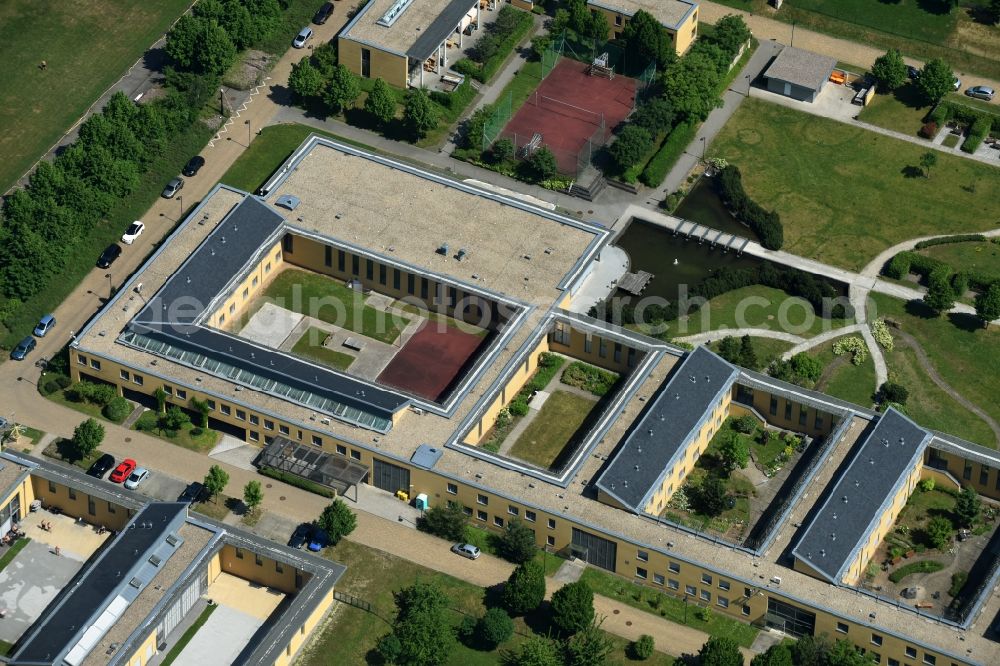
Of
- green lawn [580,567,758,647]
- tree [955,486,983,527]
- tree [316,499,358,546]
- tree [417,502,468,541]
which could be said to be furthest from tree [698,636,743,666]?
tree [316,499,358,546]

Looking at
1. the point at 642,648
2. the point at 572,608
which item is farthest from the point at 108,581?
the point at 642,648

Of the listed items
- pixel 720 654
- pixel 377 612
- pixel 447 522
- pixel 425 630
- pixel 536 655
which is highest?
pixel 447 522

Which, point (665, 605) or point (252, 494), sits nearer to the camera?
point (665, 605)

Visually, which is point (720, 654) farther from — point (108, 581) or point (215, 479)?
point (108, 581)

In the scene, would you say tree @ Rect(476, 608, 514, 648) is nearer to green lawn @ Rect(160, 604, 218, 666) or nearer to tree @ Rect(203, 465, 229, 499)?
green lawn @ Rect(160, 604, 218, 666)

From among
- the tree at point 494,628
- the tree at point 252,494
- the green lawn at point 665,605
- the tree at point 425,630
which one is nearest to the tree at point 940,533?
the green lawn at point 665,605

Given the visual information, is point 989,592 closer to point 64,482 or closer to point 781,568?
point 781,568

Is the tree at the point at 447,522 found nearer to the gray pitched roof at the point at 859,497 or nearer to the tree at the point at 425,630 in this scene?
the tree at the point at 425,630
